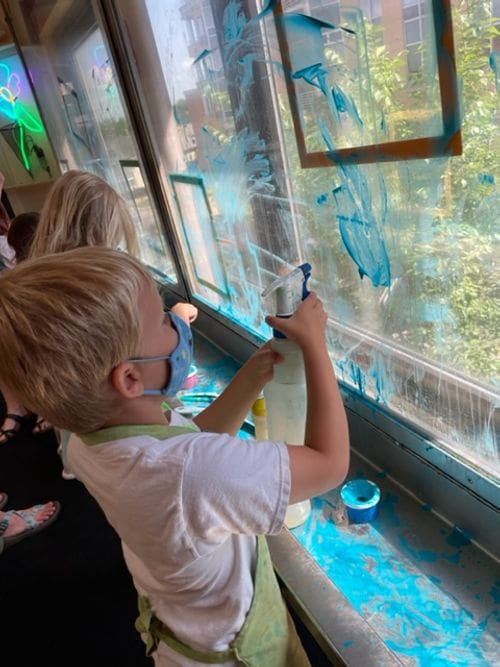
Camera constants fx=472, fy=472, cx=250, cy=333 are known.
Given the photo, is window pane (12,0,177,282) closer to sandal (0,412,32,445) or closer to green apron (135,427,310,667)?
sandal (0,412,32,445)

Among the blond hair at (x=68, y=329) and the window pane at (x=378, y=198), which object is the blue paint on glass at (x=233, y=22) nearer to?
the window pane at (x=378, y=198)

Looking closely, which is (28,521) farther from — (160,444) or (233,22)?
(233,22)

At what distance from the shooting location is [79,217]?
1.02 metres

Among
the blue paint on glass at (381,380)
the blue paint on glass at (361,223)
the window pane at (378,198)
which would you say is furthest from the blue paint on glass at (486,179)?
the blue paint on glass at (381,380)

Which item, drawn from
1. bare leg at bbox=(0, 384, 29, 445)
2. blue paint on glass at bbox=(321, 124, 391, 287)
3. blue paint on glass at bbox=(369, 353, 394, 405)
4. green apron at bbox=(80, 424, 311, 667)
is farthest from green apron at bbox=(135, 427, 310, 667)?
bare leg at bbox=(0, 384, 29, 445)

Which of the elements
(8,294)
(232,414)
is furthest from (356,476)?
(8,294)

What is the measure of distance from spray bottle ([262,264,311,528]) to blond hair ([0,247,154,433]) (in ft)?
0.69

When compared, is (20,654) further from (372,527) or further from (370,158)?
(370,158)

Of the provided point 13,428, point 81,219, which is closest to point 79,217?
point 81,219

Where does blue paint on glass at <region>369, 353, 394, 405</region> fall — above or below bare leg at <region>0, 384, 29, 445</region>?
above

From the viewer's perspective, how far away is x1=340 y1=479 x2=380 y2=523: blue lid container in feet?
2.68

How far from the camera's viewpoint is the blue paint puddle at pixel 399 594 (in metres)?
0.62

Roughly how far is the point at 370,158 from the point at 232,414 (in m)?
0.42

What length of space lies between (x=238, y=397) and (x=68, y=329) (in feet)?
1.03
